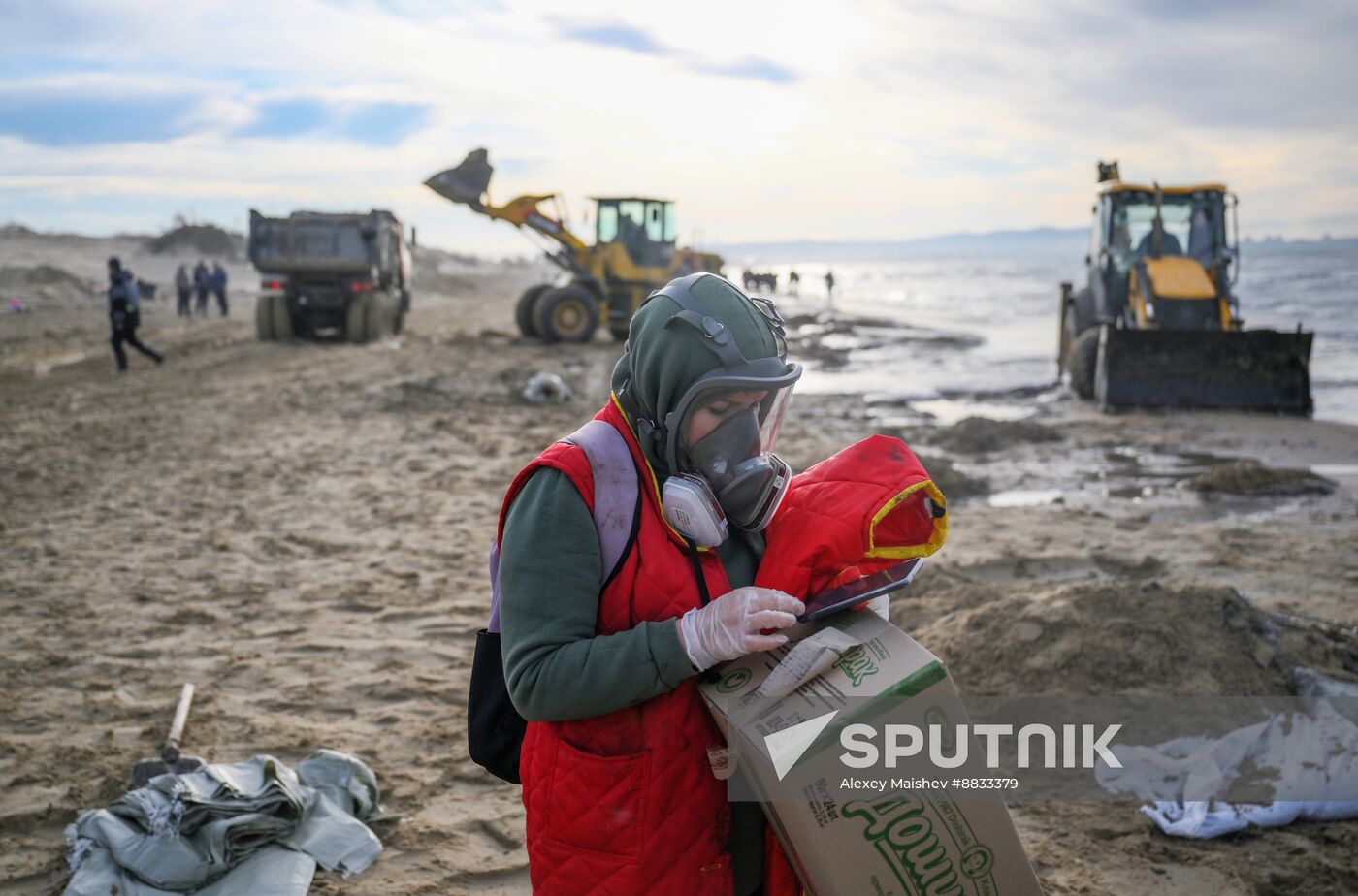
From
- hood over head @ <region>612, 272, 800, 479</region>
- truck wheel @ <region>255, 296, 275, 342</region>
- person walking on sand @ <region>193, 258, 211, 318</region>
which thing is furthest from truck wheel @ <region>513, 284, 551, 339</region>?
hood over head @ <region>612, 272, 800, 479</region>

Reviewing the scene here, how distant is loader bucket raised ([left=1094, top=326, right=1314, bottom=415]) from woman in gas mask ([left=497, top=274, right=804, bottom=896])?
1130cm

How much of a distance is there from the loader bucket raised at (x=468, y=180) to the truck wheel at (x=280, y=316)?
3.61 meters

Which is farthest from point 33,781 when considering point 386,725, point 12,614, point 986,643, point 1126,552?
point 1126,552

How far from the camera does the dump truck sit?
1873 cm

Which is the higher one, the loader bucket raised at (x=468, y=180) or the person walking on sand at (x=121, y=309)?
the loader bucket raised at (x=468, y=180)

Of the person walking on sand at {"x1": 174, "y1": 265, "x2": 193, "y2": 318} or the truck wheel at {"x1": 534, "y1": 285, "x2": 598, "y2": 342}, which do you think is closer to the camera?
the truck wheel at {"x1": 534, "y1": 285, "x2": 598, "y2": 342}

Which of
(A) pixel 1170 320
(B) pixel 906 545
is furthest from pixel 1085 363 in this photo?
(B) pixel 906 545

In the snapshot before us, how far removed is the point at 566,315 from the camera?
19297 mm

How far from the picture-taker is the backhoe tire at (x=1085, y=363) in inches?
518

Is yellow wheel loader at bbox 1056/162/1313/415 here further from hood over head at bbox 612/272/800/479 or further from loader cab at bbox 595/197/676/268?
hood over head at bbox 612/272/800/479

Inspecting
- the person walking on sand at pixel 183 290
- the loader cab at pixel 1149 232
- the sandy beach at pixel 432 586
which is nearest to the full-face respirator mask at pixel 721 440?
the sandy beach at pixel 432 586

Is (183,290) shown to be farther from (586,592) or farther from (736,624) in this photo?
(736,624)

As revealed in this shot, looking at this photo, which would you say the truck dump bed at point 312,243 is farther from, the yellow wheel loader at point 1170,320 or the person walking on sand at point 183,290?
the yellow wheel loader at point 1170,320

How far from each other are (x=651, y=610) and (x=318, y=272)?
1899 cm
